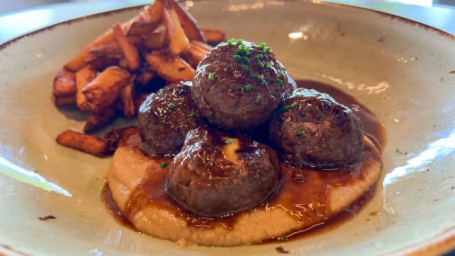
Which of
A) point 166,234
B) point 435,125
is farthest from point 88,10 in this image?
point 435,125

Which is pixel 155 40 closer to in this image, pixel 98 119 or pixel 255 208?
pixel 98 119

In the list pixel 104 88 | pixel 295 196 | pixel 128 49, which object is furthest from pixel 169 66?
pixel 295 196

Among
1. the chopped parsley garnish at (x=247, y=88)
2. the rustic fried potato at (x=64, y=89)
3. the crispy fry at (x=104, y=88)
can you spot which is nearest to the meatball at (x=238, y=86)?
the chopped parsley garnish at (x=247, y=88)

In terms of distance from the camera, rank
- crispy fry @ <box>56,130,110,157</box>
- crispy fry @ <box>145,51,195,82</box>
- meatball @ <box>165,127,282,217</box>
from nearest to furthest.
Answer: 1. meatball @ <box>165,127,282,217</box>
2. crispy fry @ <box>56,130,110,157</box>
3. crispy fry @ <box>145,51,195,82</box>

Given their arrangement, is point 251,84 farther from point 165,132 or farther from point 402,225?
point 402,225

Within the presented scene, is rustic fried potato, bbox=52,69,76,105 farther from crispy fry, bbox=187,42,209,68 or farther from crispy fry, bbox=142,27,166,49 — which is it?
crispy fry, bbox=187,42,209,68

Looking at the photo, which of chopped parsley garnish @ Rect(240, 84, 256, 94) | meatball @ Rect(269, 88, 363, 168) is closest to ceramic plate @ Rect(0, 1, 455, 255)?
meatball @ Rect(269, 88, 363, 168)
